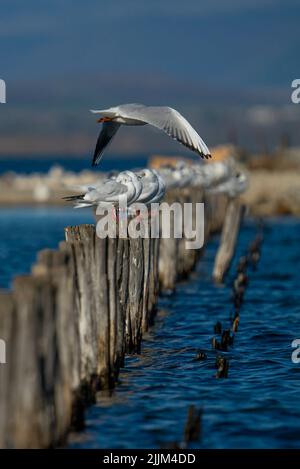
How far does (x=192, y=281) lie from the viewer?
1681 centimetres

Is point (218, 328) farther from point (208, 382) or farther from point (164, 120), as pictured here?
point (208, 382)

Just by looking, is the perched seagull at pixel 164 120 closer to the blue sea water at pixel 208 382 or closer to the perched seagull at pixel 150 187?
the perched seagull at pixel 150 187

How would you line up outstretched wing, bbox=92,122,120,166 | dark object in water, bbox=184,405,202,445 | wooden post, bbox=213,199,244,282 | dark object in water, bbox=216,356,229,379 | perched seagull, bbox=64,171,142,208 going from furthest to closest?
1. wooden post, bbox=213,199,244,282
2. outstretched wing, bbox=92,122,120,166
3. perched seagull, bbox=64,171,142,208
4. dark object in water, bbox=216,356,229,379
5. dark object in water, bbox=184,405,202,445

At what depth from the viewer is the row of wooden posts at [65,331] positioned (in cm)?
571

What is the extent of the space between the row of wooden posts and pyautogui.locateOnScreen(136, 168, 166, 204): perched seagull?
97 cm

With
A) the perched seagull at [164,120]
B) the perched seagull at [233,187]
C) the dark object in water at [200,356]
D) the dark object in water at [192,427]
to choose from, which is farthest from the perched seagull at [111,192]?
the perched seagull at [233,187]

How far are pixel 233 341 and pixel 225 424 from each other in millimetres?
3260

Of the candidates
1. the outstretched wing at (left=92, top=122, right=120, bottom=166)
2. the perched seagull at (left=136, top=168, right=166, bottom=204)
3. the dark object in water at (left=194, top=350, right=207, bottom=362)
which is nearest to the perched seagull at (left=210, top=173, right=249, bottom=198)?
the outstretched wing at (left=92, top=122, right=120, bottom=166)

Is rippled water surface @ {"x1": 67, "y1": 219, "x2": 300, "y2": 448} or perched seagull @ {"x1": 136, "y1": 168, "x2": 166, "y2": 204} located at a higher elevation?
perched seagull @ {"x1": 136, "y1": 168, "x2": 166, "y2": 204}

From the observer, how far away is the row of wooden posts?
571cm

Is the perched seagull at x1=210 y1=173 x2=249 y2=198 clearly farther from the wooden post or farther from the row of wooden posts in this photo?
the row of wooden posts

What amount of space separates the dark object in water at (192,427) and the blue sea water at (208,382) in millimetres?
54
